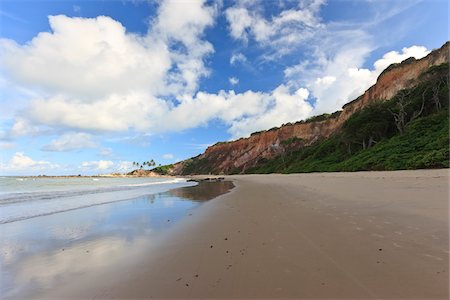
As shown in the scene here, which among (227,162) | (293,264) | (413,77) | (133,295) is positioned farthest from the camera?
(227,162)

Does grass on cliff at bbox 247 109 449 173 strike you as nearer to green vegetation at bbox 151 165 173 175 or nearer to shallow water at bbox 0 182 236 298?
shallow water at bbox 0 182 236 298

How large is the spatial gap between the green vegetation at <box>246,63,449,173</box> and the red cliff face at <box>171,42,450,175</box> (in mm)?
5533

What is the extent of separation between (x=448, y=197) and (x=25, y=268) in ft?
31.9

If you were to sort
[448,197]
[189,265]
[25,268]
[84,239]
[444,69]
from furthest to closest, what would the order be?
[444,69]
[448,197]
[84,239]
[25,268]
[189,265]

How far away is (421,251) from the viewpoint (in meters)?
3.72

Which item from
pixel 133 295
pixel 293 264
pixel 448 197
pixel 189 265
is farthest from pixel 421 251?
pixel 448 197

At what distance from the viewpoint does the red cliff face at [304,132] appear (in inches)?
1577

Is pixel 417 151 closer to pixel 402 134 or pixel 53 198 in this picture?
pixel 402 134

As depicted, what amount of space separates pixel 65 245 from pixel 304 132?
72976 millimetres

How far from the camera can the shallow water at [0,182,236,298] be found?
3.85 m

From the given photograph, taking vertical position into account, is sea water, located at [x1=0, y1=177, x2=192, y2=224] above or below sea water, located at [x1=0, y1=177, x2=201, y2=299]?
below

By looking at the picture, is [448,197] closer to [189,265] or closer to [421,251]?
[421,251]

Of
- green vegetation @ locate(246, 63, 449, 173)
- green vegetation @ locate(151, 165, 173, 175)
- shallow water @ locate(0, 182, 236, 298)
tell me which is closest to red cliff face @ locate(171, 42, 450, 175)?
green vegetation @ locate(246, 63, 449, 173)

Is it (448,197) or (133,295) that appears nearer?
(133,295)
